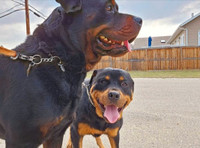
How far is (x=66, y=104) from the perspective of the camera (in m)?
1.75

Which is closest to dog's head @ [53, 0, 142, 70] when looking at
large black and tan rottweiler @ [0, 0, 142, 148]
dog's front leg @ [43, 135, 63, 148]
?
large black and tan rottweiler @ [0, 0, 142, 148]

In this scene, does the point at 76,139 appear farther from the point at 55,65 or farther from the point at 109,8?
the point at 109,8

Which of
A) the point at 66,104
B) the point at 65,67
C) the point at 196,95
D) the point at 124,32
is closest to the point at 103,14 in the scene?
the point at 124,32

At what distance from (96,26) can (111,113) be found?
4.43 ft

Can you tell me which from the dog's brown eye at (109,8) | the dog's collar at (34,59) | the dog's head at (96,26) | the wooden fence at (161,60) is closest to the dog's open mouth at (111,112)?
the dog's head at (96,26)

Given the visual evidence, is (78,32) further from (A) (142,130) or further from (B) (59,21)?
(A) (142,130)

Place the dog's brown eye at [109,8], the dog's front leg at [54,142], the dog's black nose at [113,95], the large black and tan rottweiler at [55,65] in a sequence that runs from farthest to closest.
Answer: the dog's black nose at [113,95] → the dog's front leg at [54,142] → the dog's brown eye at [109,8] → the large black and tan rottweiler at [55,65]

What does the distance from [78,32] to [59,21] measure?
18 cm

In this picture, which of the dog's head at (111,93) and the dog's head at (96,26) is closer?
the dog's head at (96,26)

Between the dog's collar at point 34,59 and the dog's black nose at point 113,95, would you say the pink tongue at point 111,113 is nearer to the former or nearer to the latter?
the dog's black nose at point 113,95

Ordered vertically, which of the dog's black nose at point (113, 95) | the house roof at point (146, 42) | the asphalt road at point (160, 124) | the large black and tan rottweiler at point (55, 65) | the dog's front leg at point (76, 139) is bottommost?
the asphalt road at point (160, 124)

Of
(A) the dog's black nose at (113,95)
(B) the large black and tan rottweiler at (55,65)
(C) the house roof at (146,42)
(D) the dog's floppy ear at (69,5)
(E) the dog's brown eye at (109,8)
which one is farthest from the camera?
(C) the house roof at (146,42)

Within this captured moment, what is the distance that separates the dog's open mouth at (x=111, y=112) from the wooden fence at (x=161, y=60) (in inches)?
614

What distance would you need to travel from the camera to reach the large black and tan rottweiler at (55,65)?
1.62m
